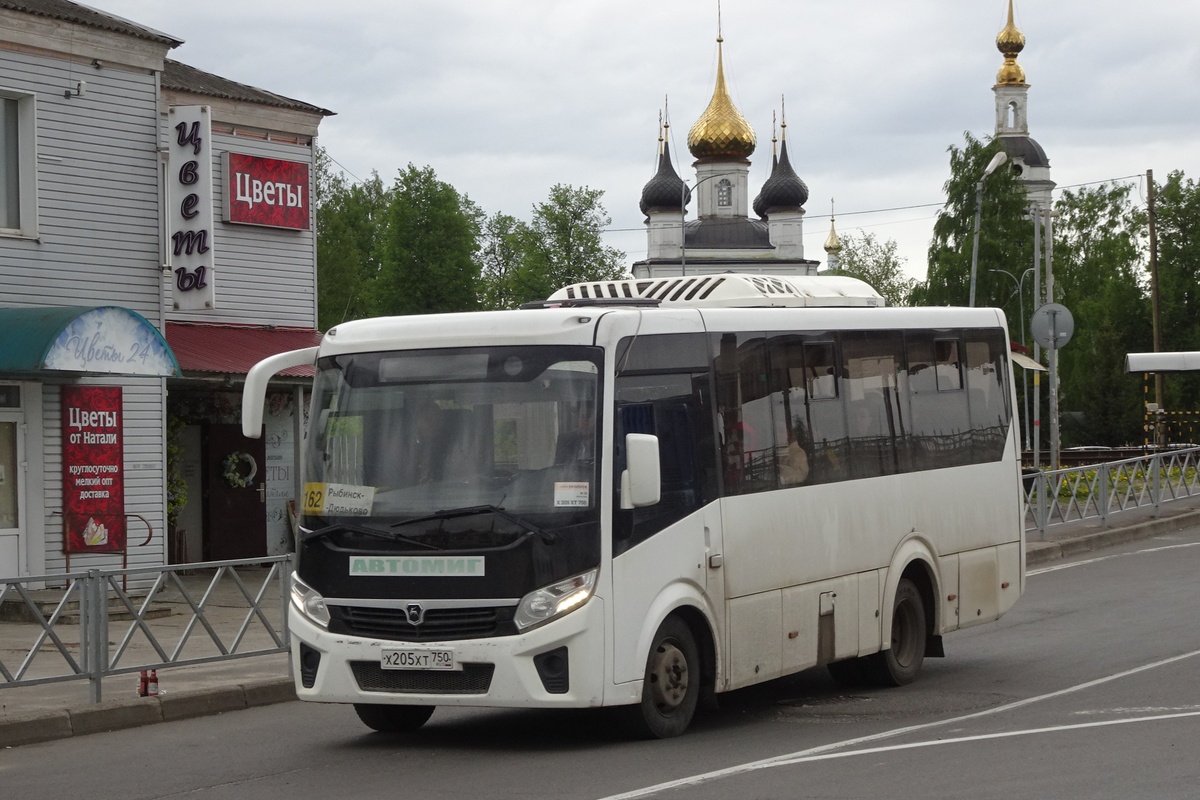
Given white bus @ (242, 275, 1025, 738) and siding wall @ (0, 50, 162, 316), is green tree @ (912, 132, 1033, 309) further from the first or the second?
white bus @ (242, 275, 1025, 738)

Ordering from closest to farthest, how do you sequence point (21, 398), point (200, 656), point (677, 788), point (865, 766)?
point (677, 788)
point (865, 766)
point (200, 656)
point (21, 398)

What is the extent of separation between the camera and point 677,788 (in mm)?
8203

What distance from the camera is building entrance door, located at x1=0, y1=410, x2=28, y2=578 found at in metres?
19.3

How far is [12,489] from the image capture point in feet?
63.8

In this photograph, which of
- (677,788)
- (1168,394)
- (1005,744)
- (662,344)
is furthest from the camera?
(1168,394)

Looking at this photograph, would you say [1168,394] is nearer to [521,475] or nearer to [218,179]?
[218,179]

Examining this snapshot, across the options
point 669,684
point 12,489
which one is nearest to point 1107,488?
point 12,489

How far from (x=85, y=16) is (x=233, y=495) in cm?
746

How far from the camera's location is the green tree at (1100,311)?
76.2m

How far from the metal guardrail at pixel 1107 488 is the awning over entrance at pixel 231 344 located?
1053cm

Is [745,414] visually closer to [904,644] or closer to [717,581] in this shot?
[717,581]

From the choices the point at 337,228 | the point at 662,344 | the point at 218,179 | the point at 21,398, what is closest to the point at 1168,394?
the point at 337,228

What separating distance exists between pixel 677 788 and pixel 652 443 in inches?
79.9

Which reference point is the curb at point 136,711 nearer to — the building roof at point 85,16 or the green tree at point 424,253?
the building roof at point 85,16
